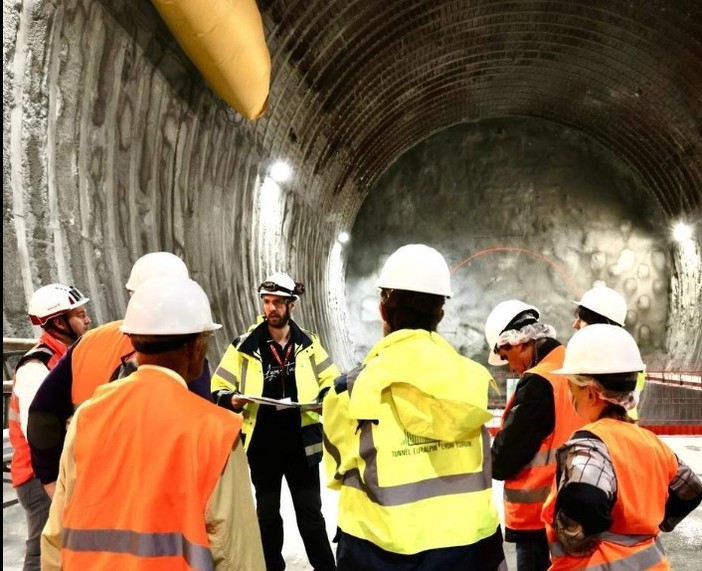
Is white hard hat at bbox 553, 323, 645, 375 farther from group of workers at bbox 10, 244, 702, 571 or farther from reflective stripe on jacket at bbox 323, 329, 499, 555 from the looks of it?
reflective stripe on jacket at bbox 323, 329, 499, 555

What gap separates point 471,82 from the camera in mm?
14805

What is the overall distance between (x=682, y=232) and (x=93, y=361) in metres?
16.0

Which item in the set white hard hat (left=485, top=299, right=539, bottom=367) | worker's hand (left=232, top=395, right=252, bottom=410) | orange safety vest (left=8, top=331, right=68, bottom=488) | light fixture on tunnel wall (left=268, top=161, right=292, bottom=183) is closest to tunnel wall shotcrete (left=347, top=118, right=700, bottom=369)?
light fixture on tunnel wall (left=268, top=161, right=292, bottom=183)

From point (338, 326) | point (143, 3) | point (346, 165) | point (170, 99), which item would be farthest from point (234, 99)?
point (338, 326)

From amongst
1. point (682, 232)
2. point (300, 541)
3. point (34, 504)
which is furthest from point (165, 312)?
point (682, 232)

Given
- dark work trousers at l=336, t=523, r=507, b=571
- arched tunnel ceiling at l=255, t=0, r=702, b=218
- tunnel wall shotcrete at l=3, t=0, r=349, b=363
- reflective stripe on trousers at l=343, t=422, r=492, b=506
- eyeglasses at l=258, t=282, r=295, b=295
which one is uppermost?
arched tunnel ceiling at l=255, t=0, r=702, b=218

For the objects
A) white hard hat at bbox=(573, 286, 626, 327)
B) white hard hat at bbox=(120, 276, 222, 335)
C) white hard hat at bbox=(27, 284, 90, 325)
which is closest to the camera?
white hard hat at bbox=(120, 276, 222, 335)

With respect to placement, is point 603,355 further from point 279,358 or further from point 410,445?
point 279,358

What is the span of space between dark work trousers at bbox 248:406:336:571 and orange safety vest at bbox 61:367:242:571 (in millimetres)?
2061

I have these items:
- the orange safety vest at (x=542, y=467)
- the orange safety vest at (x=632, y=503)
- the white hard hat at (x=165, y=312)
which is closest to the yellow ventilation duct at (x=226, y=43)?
the white hard hat at (x=165, y=312)

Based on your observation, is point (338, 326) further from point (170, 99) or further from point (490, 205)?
point (170, 99)

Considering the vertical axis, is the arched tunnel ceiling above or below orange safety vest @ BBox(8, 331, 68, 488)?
above

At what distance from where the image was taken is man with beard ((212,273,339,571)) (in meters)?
3.63

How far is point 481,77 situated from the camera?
1469 centimetres
